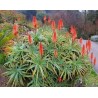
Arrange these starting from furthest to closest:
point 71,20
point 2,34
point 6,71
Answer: point 71,20
point 2,34
point 6,71

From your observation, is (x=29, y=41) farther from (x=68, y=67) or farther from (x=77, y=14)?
(x=77, y=14)

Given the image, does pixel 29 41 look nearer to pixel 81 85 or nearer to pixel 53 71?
pixel 53 71

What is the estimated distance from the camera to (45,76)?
3.91 m

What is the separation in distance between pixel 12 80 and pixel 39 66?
40cm

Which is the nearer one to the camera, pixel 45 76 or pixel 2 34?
pixel 45 76

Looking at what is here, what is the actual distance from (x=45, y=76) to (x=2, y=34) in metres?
1.06

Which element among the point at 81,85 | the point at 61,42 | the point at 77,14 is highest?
the point at 77,14

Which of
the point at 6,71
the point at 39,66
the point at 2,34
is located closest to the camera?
the point at 39,66

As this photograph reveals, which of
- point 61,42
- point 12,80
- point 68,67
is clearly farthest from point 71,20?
point 12,80

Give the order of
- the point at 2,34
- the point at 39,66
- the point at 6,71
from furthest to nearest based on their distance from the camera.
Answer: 1. the point at 2,34
2. the point at 6,71
3. the point at 39,66

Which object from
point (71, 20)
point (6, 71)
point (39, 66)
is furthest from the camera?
point (71, 20)

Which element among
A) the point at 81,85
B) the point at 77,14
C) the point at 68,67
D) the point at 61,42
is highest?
the point at 77,14

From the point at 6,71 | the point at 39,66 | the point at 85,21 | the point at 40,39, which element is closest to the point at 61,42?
the point at 40,39

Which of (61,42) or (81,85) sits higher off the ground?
(61,42)
